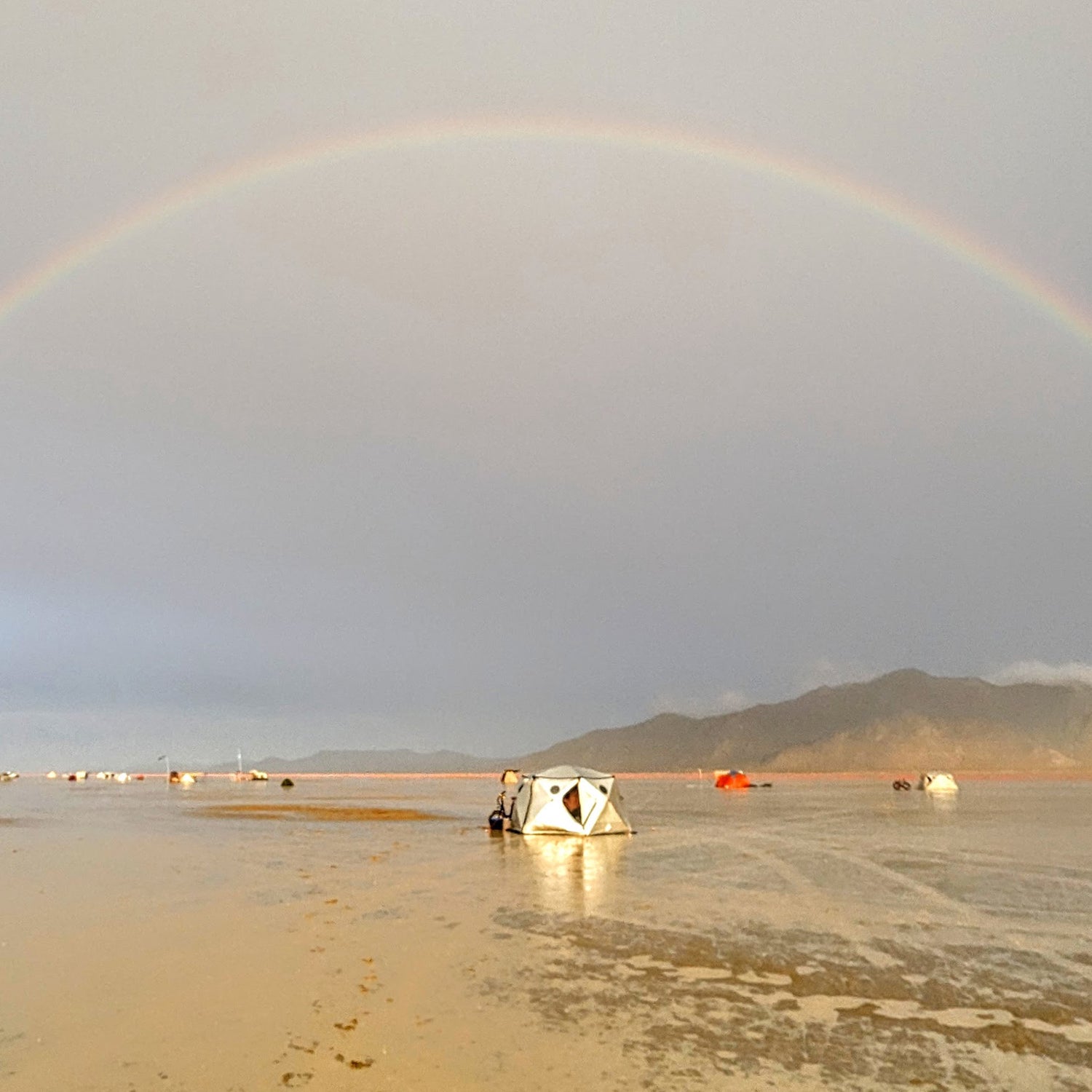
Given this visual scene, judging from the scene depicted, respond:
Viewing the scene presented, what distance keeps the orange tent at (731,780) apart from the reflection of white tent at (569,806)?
176 feet

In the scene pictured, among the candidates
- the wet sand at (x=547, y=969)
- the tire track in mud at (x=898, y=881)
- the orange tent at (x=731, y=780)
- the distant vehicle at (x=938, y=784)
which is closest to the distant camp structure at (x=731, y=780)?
the orange tent at (x=731, y=780)

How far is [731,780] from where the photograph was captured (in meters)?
87.4

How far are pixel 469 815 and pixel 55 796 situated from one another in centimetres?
5149

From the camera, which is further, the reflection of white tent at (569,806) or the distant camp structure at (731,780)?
the distant camp structure at (731,780)

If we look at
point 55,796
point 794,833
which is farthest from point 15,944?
point 55,796

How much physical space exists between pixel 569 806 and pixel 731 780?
186ft

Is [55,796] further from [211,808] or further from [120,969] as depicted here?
[120,969]

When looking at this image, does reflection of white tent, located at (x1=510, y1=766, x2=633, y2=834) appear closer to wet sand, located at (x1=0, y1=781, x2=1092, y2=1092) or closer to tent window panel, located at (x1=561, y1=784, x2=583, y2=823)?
tent window panel, located at (x1=561, y1=784, x2=583, y2=823)

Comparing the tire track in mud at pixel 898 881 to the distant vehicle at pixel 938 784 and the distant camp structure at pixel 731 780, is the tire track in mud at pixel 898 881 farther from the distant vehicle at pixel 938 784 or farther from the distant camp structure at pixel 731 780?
the distant camp structure at pixel 731 780

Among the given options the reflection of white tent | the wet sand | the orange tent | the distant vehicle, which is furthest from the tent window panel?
the orange tent

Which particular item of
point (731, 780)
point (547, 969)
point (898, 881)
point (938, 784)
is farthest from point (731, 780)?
point (547, 969)

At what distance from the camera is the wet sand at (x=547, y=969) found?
29.5ft

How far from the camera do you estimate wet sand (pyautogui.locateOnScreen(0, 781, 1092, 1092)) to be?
353 inches

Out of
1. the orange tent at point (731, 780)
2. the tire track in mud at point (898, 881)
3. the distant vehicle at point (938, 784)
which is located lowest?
the tire track in mud at point (898, 881)
